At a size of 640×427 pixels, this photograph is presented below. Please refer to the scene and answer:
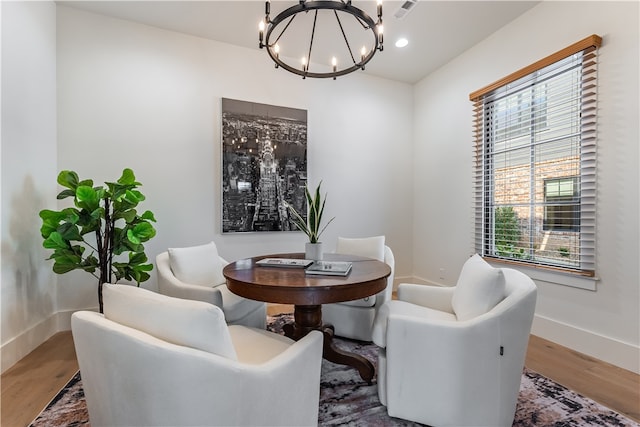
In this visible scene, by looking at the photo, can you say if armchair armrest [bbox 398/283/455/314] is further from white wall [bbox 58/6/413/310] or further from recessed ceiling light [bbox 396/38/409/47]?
recessed ceiling light [bbox 396/38/409/47]

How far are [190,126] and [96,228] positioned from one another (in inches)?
59.2

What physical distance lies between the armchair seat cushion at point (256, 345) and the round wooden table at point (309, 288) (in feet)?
0.67

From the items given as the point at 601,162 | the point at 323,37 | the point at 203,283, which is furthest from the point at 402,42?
the point at 203,283

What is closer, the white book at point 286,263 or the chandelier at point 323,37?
the white book at point 286,263

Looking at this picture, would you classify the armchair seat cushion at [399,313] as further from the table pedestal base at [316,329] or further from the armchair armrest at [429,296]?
the table pedestal base at [316,329]

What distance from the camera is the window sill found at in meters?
2.49

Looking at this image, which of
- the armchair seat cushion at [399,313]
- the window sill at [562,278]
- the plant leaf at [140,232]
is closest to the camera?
the armchair seat cushion at [399,313]

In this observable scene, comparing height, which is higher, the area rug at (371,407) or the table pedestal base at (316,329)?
the table pedestal base at (316,329)

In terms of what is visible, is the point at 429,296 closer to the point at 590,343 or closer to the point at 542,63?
the point at 590,343

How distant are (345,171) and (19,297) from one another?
11.5 ft

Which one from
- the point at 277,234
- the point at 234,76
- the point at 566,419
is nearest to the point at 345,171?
the point at 277,234

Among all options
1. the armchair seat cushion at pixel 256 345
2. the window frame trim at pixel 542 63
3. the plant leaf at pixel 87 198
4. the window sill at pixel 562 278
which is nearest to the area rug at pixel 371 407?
the armchair seat cushion at pixel 256 345

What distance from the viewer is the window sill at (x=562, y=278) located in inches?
97.9

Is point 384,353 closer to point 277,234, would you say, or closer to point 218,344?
point 218,344
